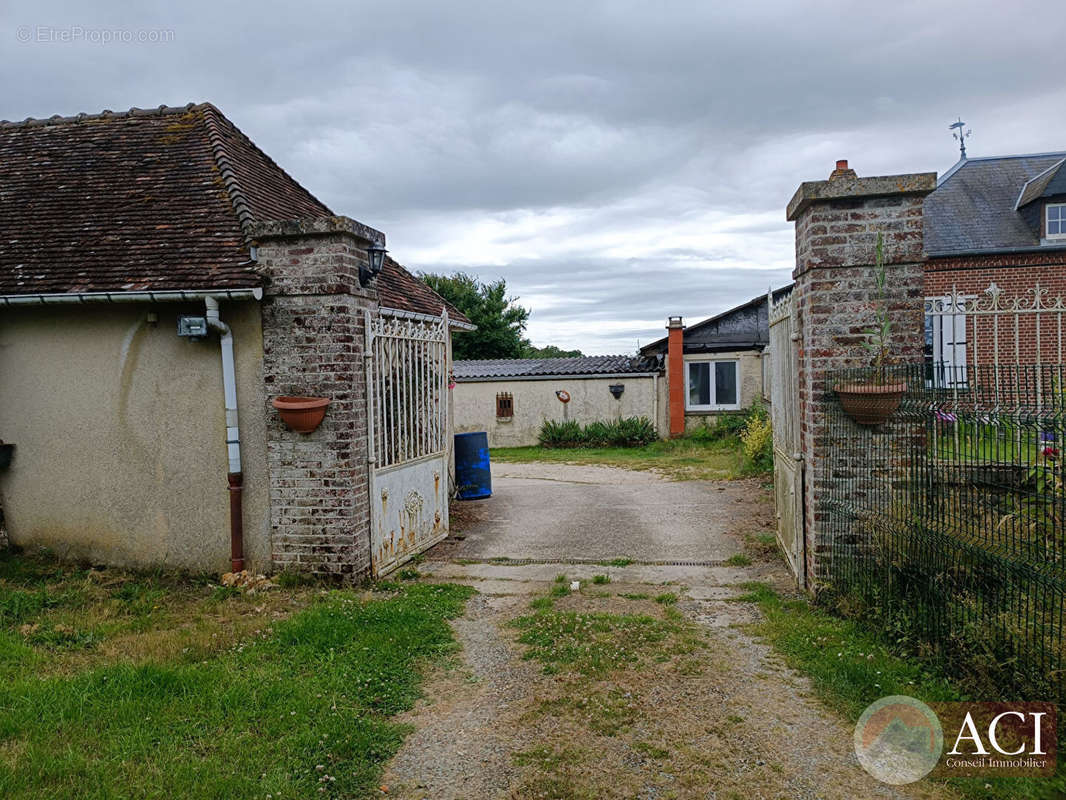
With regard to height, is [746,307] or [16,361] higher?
[746,307]

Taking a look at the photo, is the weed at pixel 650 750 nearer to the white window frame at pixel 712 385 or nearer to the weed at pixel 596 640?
the weed at pixel 596 640

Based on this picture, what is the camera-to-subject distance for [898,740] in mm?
3385

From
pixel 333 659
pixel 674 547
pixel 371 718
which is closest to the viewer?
pixel 371 718

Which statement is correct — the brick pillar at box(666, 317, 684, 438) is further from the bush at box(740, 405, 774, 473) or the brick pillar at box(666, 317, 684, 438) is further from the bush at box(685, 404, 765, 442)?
the bush at box(740, 405, 774, 473)

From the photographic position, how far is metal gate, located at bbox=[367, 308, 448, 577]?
6.57m

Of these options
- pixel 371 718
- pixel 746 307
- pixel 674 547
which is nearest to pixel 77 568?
pixel 371 718

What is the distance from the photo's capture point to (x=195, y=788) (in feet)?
10.1

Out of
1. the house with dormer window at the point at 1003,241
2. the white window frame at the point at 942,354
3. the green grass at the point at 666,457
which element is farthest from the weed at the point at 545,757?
the house with dormer window at the point at 1003,241

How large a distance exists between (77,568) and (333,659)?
12.3 ft

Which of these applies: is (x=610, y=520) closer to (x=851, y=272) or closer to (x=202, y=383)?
(x=851, y=272)

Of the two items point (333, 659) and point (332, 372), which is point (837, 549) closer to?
point (333, 659)

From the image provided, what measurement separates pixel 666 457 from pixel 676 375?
3.75 metres

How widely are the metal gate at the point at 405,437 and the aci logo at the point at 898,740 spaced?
4.27 meters

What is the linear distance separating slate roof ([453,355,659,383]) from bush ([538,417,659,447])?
150cm
